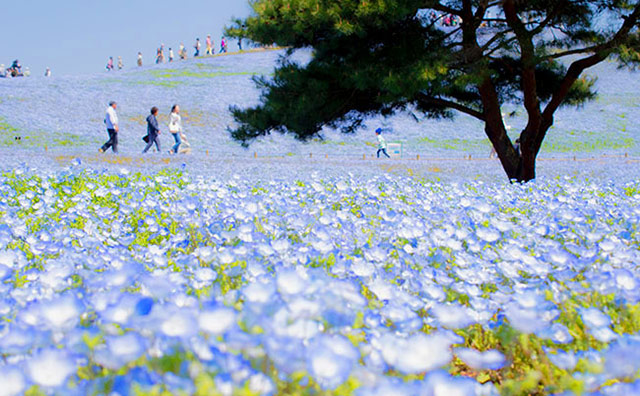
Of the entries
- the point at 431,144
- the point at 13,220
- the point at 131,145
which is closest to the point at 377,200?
the point at 13,220

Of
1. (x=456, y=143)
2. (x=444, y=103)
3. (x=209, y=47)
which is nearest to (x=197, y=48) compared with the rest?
(x=209, y=47)

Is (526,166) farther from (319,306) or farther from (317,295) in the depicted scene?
(319,306)

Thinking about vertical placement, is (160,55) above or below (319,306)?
above

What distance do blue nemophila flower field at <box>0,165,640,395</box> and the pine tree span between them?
3619 millimetres

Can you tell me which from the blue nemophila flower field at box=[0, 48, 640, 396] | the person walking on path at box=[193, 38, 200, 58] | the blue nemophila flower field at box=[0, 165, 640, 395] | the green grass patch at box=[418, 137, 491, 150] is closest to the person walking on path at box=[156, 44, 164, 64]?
the person walking on path at box=[193, 38, 200, 58]

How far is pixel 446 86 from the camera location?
7.26 metres

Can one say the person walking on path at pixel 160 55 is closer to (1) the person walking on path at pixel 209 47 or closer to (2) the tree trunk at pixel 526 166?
(1) the person walking on path at pixel 209 47

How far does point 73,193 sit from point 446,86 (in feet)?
16.1

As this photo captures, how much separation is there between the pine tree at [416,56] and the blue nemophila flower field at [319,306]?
11.9 feet

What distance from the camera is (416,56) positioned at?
22.7 feet

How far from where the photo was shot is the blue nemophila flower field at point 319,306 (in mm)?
988

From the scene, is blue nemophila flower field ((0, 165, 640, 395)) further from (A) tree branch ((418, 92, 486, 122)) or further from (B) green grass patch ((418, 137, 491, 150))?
(B) green grass patch ((418, 137, 491, 150))

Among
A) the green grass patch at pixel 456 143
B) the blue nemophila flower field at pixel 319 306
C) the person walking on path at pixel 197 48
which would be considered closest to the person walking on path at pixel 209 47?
the person walking on path at pixel 197 48

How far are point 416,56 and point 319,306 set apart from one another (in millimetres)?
6269
